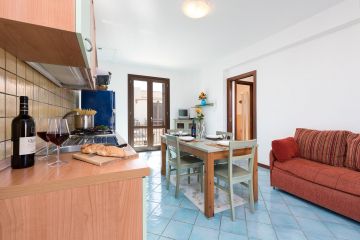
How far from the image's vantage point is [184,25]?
9.41ft

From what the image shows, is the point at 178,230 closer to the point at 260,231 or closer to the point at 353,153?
the point at 260,231

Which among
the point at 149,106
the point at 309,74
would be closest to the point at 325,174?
the point at 309,74

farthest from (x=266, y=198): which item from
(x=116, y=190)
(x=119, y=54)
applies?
(x=119, y=54)

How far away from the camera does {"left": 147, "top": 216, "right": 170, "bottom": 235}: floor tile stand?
1.65m

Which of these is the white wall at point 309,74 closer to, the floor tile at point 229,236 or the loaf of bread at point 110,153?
the floor tile at point 229,236

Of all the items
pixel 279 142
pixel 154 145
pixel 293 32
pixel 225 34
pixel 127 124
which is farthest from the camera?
pixel 154 145

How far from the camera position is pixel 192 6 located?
2.19m

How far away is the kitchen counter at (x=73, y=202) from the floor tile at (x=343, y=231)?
190 centimetres

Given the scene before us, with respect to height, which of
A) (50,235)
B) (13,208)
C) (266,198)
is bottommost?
(266,198)

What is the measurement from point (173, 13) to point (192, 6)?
448 mm

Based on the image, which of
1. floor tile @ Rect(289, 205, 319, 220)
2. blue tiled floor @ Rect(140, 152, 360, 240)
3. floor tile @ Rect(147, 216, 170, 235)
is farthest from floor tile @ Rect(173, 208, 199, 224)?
floor tile @ Rect(289, 205, 319, 220)

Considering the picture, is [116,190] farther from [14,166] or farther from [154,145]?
[154,145]

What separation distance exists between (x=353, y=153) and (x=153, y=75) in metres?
4.63

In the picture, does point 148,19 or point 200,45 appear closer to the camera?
point 148,19
